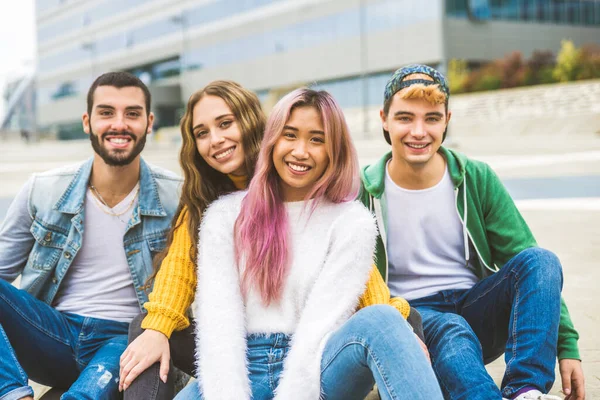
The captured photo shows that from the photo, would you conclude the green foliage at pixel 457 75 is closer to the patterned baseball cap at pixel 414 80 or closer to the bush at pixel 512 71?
the bush at pixel 512 71

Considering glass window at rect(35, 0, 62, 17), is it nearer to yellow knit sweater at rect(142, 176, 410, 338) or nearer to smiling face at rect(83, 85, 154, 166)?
smiling face at rect(83, 85, 154, 166)

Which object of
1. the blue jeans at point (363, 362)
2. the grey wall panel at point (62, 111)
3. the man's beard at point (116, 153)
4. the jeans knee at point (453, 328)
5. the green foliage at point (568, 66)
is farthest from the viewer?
the grey wall panel at point (62, 111)

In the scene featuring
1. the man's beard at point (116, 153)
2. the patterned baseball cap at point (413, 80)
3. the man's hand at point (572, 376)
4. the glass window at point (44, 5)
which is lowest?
the man's hand at point (572, 376)

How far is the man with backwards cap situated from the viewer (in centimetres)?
280

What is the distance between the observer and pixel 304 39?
151ft

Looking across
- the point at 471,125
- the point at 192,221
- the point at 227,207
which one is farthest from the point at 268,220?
the point at 471,125

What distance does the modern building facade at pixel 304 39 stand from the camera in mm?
39562

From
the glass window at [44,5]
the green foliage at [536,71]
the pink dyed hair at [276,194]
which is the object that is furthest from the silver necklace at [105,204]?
the glass window at [44,5]

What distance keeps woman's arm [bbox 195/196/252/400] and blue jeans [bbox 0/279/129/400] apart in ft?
1.44

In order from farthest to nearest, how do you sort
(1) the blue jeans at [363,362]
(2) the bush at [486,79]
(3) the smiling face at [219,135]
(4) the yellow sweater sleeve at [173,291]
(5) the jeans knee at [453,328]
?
(2) the bush at [486,79] → (3) the smiling face at [219,135] → (5) the jeans knee at [453,328] → (4) the yellow sweater sleeve at [173,291] → (1) the blue jeans at [363,362]

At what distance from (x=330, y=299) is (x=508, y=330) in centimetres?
84

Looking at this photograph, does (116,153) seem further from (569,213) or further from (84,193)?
(569,213)

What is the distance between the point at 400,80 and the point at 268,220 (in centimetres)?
94

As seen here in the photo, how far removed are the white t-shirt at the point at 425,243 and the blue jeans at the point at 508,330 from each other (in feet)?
0.49
